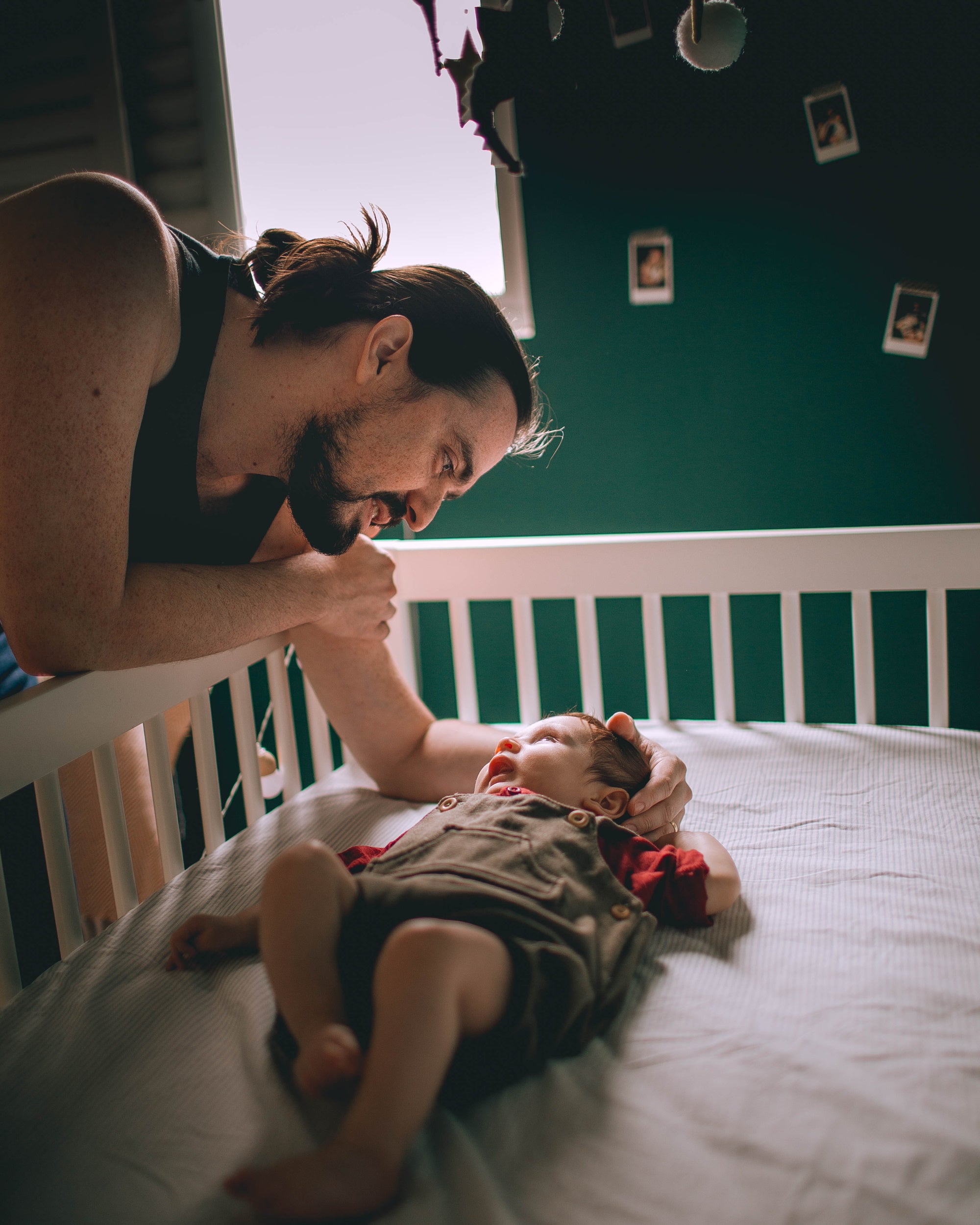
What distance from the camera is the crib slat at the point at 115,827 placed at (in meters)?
1.00

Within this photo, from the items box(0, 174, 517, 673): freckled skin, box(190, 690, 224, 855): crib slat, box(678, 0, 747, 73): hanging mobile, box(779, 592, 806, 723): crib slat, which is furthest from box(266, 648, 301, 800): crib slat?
box(678, 0, 747, 73): hanging mobile

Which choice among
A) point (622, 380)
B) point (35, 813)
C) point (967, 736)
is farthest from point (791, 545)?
point (35, 813)

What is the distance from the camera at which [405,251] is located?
1.90 meters

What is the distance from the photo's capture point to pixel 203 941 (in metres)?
0.89

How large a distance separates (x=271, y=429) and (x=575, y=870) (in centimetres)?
62

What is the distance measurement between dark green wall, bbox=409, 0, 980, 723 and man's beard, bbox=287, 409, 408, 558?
804 millimetres

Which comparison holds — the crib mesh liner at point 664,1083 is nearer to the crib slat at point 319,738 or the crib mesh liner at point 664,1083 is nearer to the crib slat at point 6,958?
the crib slat at point 6,958

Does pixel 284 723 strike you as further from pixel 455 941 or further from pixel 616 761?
pixel 455 941

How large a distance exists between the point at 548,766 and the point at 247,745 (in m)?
0.49

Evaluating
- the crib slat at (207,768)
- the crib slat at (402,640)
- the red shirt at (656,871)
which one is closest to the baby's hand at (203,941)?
the red shirt at (656,871)

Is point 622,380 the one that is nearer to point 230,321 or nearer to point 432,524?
point 432,524

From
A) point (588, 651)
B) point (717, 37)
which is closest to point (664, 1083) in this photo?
point (588, 651)

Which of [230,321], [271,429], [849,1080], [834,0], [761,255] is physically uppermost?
[834,0]

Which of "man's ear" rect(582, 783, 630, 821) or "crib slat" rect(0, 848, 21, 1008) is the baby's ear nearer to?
"man's ear" rect(582, 783, 630, 821)
